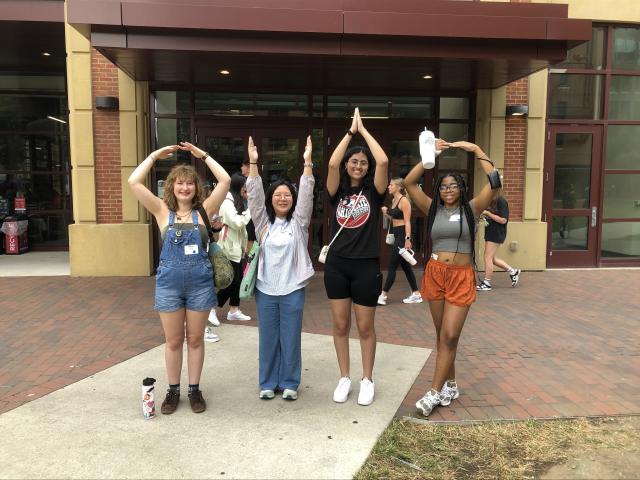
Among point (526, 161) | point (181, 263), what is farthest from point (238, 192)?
point (526, 161)

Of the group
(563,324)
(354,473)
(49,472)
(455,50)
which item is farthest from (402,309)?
(49,472)

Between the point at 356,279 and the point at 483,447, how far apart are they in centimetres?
137

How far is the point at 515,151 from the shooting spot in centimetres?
977

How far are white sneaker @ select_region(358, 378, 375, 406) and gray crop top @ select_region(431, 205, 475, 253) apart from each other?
3.70 feet

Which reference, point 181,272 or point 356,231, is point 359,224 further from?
point 181,272

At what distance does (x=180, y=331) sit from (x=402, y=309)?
12.9 ft

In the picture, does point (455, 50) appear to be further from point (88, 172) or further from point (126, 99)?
point (88, 172)

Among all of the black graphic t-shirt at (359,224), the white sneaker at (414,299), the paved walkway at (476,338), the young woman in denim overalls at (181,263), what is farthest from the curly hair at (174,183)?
the white sneaker at (414,299)

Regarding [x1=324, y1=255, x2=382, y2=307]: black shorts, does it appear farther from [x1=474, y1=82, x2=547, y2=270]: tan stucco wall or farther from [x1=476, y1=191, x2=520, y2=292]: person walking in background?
[x1=474, y1=82, x2=547, y2=270]: tan stucco wall

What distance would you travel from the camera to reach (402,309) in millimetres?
7113

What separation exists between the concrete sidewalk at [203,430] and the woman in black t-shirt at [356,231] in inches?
18.8

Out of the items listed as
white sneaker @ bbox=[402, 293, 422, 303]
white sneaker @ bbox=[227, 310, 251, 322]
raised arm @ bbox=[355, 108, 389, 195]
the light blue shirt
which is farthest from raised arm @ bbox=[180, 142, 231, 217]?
white sneaker @ bbox=[402, 293, 422, 303]

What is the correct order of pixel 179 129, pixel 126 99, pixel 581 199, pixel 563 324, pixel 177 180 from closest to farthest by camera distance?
1. pixel 177 180
2. pixel 563 324
3. pixel 126 99
4. pixel 179 129
5. pixel 581 199

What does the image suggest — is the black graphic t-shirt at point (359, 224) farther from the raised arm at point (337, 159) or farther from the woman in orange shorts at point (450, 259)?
the woman in orange shorts at point (450, 259)
